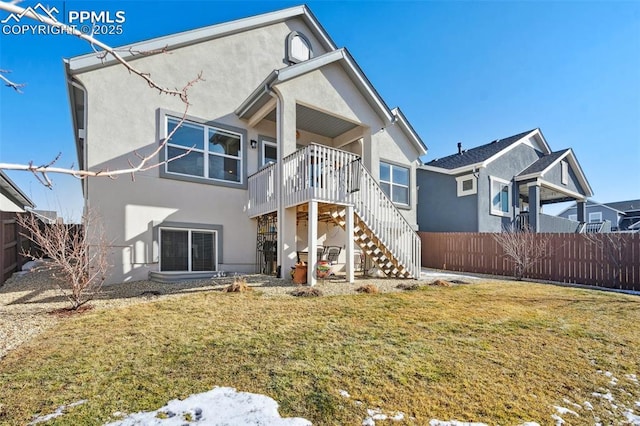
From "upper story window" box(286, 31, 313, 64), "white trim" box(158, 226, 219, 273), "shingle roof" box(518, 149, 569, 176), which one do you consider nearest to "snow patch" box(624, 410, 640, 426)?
"white trim" box(158, 226, 219, 273)

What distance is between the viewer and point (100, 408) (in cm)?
272

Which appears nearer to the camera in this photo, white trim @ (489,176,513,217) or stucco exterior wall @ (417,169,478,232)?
stucco exterior wall @ (417,169,478,232)

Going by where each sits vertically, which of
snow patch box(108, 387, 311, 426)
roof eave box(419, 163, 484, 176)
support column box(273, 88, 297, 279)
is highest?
roof eave box(419, 163, 484, 176)

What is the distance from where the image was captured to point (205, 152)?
10102 mm

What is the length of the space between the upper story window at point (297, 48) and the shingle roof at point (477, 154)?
1101 centimetres

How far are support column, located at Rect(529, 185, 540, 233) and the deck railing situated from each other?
11.2 meters

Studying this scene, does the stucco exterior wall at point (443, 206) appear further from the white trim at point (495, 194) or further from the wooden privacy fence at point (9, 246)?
the wooden privacy fence at point (9, 246)

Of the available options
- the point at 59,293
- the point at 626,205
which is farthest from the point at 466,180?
the point at 626,205

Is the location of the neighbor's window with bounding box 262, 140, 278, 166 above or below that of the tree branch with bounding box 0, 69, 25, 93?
above

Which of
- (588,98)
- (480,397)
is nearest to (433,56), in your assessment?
(588,98)

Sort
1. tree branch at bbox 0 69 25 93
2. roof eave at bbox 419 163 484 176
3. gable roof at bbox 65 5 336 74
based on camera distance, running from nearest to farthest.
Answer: tree branch at bbox 0 69 25 93, gable roof at bbox 65 5 336 74, roof eave at bbox 419 163 484 176

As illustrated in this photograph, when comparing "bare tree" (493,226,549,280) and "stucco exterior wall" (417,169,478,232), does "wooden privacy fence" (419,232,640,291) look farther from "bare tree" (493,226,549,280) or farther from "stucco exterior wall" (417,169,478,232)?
"stucco exterior wall" (417,169,478,232)

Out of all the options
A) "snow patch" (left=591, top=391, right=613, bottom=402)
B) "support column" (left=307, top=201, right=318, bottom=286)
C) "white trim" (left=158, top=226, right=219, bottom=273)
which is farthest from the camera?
"white trim" (left=158, top=226, right=219, bottom=273)

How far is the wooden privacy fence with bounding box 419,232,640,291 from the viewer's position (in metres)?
10.6
